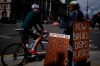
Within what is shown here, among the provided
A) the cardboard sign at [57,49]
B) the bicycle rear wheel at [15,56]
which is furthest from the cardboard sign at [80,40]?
the bicycle rear wheel at [15,56]

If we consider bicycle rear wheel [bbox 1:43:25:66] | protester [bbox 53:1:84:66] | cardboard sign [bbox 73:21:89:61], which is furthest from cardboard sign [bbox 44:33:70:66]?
bicycle rear wheel [bbox 1:43:25:66]

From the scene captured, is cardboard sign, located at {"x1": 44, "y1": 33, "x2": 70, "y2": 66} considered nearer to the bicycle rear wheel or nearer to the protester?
the protester

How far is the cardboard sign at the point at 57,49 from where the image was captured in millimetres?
7125

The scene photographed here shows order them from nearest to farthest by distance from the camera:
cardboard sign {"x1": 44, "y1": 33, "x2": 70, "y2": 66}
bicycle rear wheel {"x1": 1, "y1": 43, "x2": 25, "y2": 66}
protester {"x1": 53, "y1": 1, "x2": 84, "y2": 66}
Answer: cardboard sign {"x1": 44, "y1": 33, "x2": 70, "y2": 66} < protester {"x1": 53, "y1": 1, "x2": 84, "y2": 66} < bicycle rear wheel {"x1": 1, "y1": 43, "x2": 25, "y2": 66}

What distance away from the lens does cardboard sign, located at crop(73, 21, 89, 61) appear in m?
7.15

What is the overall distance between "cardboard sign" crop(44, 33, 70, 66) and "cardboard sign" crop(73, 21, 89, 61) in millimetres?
205

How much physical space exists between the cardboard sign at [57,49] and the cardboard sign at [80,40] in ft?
0.67

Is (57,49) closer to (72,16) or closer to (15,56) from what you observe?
(72,16)

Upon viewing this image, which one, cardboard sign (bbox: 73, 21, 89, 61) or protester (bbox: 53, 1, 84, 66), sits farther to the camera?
protester (bbox: 53, 1, 84, 66)

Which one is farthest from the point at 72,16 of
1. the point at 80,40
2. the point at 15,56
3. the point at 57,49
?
the point at 15,56

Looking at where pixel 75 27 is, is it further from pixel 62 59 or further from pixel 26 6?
Result: pixel 26 6

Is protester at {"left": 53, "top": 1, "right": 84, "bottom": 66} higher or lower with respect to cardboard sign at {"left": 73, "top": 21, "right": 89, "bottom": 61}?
higher

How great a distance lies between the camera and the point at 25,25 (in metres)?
9.02

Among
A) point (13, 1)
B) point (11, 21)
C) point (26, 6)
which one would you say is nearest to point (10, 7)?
point (13, 1)
